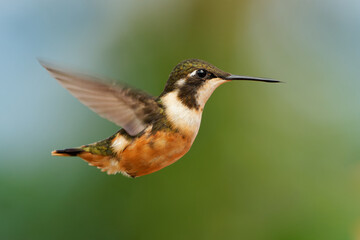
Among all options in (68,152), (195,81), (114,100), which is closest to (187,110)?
(195,81)

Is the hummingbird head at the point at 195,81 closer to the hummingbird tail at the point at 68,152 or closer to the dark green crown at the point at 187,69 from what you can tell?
the dark green crown at the point at 187,69

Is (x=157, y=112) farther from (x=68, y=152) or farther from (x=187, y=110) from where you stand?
(x=68, y=152)

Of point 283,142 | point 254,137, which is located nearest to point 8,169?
point 254,137

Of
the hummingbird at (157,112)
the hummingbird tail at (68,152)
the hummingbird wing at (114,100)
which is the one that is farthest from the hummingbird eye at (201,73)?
the hummingbird tail at (68,152)

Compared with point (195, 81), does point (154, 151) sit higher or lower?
lower

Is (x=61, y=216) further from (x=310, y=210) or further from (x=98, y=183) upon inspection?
(x=310, y=210)

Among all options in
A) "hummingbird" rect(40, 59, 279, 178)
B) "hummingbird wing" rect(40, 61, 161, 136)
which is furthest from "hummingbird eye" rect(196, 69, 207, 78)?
"hummingbird wing" rect(40, 61, 161, 136)
